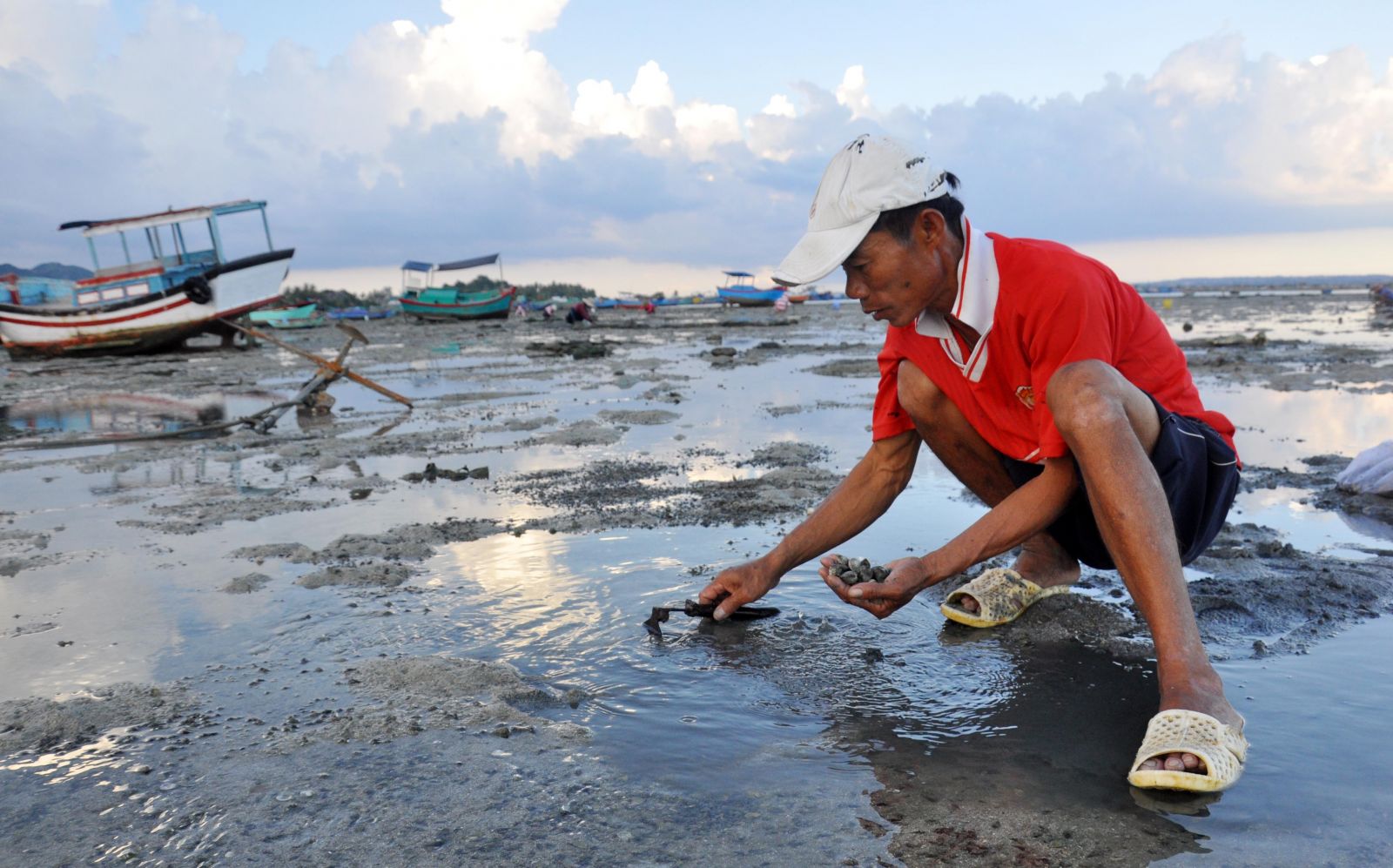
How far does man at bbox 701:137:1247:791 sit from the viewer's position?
1824mm

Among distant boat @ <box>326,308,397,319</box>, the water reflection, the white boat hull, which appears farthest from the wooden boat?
the water reflection

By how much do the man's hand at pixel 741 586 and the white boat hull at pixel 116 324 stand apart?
19217 millimetres

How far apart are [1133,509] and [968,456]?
29.3 inches

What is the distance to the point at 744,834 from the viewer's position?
1498 mm

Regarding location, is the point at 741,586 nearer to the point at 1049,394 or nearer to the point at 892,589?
the point at 892,589

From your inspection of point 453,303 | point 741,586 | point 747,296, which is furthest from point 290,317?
point 741,586

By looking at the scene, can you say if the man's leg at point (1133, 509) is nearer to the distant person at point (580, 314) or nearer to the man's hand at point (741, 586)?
the man's hand at point (741, 586)

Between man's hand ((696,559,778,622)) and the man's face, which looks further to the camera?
man's hand ((696,559,778,622))

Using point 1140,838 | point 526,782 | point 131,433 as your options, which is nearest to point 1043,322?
point 1140,838

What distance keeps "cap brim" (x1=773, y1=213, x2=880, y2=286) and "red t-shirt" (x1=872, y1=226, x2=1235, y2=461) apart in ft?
0.97

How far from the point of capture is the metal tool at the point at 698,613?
8.25 feet

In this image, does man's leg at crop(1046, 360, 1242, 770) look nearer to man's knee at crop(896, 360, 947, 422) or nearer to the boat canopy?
man's knee at crop(896, 360, 947, 422)

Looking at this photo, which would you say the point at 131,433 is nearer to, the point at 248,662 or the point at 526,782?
the point at 248,662

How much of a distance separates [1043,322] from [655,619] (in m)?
1.26
